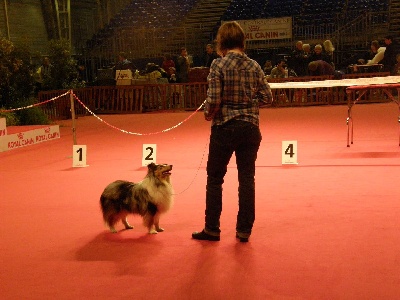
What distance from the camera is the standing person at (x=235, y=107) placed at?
391cm

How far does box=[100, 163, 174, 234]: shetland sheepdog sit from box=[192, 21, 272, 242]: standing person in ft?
1.44

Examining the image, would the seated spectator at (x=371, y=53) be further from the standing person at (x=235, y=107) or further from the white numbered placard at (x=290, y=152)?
the standing person at (x=235, y=107)

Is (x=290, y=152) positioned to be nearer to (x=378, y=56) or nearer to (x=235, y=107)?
(x=235, y=107)

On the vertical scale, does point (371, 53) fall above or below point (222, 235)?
above

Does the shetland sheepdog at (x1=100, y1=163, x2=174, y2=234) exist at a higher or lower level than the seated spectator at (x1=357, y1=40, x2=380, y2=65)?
lower

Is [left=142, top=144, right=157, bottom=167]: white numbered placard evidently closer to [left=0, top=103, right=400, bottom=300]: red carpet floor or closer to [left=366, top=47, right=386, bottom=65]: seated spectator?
[left=0, top=103, right=400, bottom=300]: red carpet floor

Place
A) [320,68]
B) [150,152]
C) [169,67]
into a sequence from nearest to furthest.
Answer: [150,152] → [320,68] → [169,67]

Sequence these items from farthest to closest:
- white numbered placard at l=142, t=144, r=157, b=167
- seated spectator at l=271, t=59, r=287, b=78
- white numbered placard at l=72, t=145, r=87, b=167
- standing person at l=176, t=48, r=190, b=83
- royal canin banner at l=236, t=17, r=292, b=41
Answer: royal canin banner at l=236, t=17, r=292, b=41
standing person at l=176, t=48, r=190, b=83
seated spectator at l=271, t=59, r=287, b=78
white numbered placard at l=72, t=145, r=87, b=167
white numbered placard at l=142, t=144, r=157, b=167

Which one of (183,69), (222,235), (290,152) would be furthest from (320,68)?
(222,235)

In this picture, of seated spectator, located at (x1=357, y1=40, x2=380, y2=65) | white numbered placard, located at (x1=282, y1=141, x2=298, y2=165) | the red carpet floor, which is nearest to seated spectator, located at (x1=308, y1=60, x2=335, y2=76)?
seated spectator, located at (x1=357, y1=40, x2=380, y2=65)

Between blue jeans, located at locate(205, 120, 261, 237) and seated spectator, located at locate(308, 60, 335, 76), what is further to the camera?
seated spectator, located at locate(308, 60, 335, 76)

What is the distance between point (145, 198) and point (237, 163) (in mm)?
809

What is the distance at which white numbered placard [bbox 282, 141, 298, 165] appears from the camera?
732cm

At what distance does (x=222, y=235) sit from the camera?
14.4 feet
